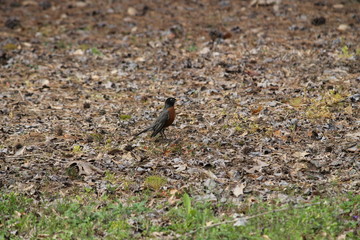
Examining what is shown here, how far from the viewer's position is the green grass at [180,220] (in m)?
6.07

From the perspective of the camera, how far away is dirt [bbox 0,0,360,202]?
309 inches

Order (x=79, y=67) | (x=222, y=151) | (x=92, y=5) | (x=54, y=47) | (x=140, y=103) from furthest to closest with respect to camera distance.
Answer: (x=92, y=5) < (x=54, y=47) < (x=79, y=67) < (x=140, y=103) < (x=222, y=151)

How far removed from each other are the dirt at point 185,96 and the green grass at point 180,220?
48cm

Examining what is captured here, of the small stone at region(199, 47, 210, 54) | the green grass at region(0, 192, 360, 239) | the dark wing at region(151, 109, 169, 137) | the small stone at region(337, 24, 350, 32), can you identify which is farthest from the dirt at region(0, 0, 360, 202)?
the green grass at region(0, 192, 360, 239)

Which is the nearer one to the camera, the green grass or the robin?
the green grass

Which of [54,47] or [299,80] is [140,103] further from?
[54,47]

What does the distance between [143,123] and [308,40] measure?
6.60m

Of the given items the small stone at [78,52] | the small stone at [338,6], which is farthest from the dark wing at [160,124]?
the small stone at [338,6]

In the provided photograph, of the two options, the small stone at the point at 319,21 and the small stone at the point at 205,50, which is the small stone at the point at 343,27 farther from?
the small stone at the point at 205,50

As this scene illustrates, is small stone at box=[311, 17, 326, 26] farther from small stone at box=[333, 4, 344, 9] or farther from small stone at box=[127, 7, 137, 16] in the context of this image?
small stone at box=[127, 7, 137, 16]

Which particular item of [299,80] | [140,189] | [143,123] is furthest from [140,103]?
[140,189]

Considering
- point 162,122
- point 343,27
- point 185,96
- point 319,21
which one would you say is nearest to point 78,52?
point 185,96

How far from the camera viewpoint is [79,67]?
1429 centimetres

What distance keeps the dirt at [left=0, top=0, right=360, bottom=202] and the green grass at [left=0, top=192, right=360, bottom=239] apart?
48 centimetres
